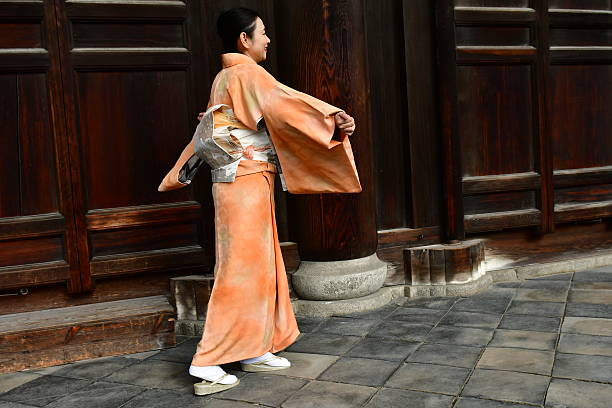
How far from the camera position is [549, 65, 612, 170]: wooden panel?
225 inches

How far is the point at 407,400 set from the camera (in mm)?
2941

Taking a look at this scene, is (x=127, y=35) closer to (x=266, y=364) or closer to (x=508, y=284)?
(x=266, y=364)

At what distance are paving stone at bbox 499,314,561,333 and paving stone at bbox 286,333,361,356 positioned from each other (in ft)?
3.23

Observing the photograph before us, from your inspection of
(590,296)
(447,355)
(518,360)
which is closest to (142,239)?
(447,355)

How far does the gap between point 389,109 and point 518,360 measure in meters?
2.41

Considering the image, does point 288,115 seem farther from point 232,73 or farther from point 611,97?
point 611,97

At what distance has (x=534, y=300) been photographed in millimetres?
4637

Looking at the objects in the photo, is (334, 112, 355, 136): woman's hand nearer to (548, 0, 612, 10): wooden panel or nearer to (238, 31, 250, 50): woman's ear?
(238, 31, 250, 50): woman's ear

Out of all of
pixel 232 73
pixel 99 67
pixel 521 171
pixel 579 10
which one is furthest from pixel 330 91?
pixel 579 10

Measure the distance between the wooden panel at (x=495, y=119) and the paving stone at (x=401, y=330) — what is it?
1.70 metres

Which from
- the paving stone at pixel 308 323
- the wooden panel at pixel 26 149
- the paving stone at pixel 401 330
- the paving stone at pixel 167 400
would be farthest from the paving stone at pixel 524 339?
the wooden panel at pixel 26 149

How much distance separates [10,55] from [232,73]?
1.73 metres

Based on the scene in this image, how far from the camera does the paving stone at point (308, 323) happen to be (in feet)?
14.0

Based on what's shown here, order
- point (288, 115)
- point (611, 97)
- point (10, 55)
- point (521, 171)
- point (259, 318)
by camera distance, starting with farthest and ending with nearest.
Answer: point (611, 97) → point (521, 171) → point (10, 55) → point (259, 318) → point (288, 115)
